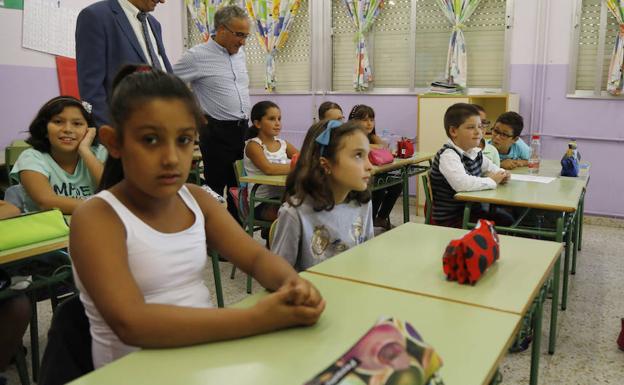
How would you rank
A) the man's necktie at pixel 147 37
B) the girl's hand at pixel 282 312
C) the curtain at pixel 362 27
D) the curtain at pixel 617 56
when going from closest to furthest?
the girl's hand at pixel 282 312
the man's necktie at pixel 147 37
the curtain at pixel 617 56
the curtain at pixel 362 27

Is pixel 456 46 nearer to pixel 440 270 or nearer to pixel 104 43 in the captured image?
pixel 104 43

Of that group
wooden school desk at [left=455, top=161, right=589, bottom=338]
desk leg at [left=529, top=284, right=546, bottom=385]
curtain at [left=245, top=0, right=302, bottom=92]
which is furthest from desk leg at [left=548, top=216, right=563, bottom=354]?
curtain at [left=245, top=0, right=302, bottom=92]

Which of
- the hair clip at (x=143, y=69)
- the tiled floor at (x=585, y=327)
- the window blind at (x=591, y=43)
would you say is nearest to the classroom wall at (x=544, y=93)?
the window blind at (x=591, y=43)

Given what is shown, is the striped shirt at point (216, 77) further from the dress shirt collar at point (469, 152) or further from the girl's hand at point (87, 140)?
the dress shirt collar at point (469, 152)

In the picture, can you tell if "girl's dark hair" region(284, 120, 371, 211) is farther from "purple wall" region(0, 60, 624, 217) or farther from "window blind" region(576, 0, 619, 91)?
"window blind" region(576, 0, 619, 91)

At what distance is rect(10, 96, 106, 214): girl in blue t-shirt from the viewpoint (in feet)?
6.99

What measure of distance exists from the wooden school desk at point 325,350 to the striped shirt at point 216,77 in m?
2.65

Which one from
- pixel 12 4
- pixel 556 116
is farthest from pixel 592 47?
pixel 12 4

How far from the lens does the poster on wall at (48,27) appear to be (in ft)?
16.4

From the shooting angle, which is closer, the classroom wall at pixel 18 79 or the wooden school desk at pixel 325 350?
the wooden school desk at pixel 325 350

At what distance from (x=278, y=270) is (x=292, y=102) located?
5.35 m

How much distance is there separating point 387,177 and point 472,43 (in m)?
2.12

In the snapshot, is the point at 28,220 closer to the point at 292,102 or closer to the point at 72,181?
the point at 72,181

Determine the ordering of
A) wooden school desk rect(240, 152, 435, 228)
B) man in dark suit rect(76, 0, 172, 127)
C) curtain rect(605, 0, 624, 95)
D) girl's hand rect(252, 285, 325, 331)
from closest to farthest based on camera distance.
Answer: girl's hand rect(252, 285, 325, 331) → man in dark suit rect(76, 0, 172, 127) → wooden school desk rect(240, 152, 435, 228) → curtain rect(605, 0, 624, 95)
